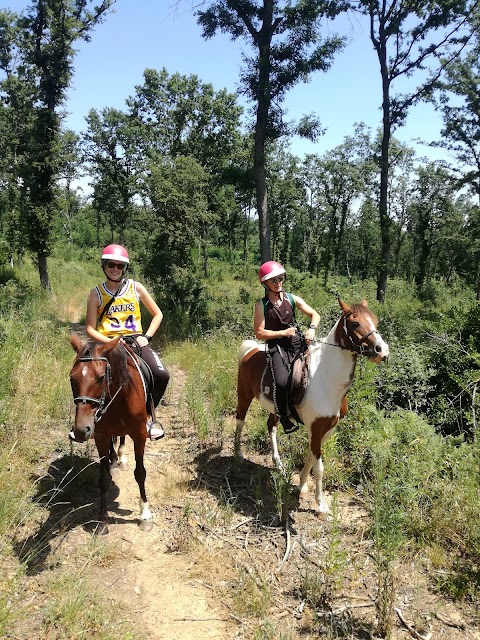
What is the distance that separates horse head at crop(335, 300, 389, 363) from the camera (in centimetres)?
371

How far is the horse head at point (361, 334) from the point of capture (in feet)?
12.2

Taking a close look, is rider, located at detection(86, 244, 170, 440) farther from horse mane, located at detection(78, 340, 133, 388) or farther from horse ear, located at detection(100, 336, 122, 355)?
horse ear, located at detection(100, 336, 122, 355)

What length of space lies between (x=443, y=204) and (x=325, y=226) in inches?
525

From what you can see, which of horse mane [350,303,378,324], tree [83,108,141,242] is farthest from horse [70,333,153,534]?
tree [83,108,141,242]

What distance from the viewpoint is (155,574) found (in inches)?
145

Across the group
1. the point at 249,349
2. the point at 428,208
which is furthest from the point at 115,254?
the point at 428,208

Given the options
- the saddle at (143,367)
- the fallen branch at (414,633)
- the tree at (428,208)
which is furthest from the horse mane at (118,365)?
the tree at (428,208)

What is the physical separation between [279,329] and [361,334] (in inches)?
46.1

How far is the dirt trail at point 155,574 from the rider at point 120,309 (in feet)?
2.76

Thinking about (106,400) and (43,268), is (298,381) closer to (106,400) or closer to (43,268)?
(106,400)

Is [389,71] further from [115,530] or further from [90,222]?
[90,222]

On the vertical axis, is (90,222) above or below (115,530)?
above

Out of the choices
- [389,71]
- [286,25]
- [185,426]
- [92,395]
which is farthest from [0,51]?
[92,395]

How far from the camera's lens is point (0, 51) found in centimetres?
2089
